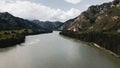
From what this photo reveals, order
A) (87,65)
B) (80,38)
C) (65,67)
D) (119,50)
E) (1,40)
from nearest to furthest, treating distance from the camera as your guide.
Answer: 1. (65,67)
2. (87,65)
3. (119,50)
4. (1,40)
5. (80,38)

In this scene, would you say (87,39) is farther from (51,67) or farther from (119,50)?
(51,67)

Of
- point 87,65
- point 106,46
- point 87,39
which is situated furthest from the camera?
point 87,39

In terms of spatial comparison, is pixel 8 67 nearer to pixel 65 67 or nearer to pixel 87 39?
pixel 65 67

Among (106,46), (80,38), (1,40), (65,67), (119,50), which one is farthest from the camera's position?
(80,38)

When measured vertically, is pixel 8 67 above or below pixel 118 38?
below

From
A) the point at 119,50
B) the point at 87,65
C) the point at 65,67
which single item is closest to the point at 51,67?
the point at 65,67

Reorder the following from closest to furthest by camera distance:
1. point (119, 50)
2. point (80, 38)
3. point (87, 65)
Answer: point (87, 65) < point (119, 50) < point (80, 38)

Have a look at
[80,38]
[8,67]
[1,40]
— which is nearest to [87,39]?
[80,38]

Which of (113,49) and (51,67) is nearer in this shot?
(51,67)

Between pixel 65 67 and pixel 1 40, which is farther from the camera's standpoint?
pixel 1 40
